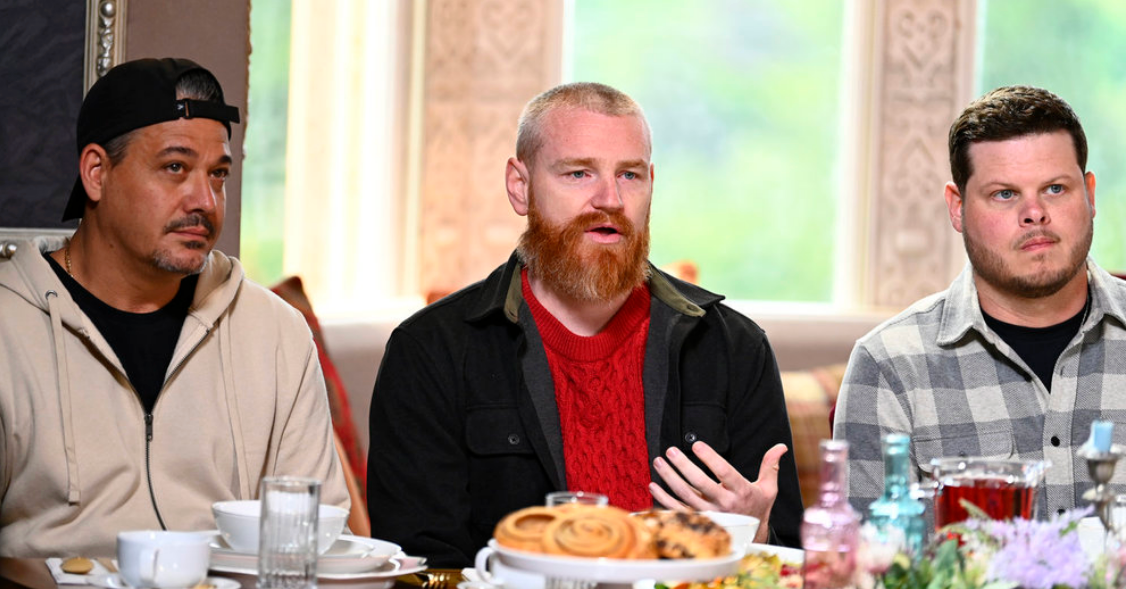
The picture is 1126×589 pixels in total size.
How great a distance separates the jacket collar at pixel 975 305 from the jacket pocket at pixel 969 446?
0.74 feet

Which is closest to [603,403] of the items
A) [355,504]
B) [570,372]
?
[570,372]

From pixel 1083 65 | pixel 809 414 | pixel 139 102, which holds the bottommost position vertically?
pixel 809 414

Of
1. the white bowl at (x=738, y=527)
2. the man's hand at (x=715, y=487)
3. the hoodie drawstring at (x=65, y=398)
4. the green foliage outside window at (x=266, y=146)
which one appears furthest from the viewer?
the green foliage outside window at (x=266, y=146)

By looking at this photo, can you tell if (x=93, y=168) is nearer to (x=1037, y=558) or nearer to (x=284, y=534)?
(x=284, y=534)

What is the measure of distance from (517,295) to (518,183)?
11.6 inches

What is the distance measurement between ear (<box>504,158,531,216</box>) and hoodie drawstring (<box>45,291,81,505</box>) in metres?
1.01

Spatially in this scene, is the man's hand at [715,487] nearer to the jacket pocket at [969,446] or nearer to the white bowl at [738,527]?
the white bowl at [738,527]

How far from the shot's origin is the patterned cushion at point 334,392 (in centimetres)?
372

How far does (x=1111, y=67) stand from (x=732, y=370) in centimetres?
385

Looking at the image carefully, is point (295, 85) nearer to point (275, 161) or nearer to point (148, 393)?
point (275, 161)

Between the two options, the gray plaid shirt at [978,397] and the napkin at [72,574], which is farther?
Answer: the gray plaid shirt at [978,397]

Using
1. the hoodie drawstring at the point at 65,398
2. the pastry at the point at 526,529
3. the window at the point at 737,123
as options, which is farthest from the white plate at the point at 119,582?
the window at the point at 737,123

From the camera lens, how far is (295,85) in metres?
4.75

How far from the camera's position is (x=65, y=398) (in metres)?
2.47
